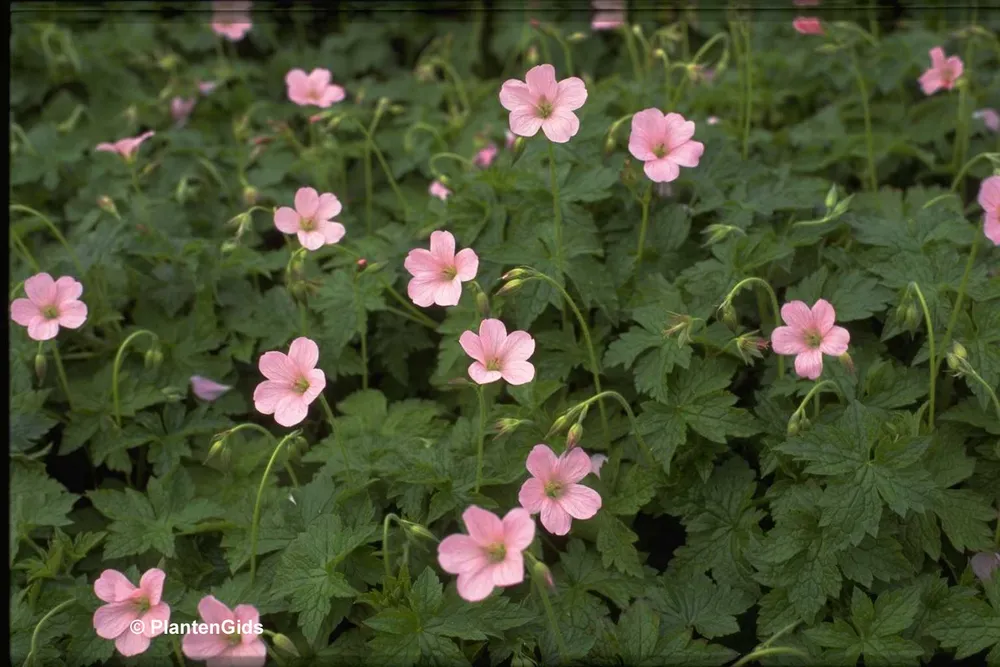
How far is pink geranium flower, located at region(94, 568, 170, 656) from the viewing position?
214 cm

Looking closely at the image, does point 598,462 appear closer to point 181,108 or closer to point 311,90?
point 311,90

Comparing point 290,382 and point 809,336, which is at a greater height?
point 809,336

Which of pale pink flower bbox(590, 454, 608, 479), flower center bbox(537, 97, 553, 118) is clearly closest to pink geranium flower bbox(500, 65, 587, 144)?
flower center bbox(537, 97, 553, 118)

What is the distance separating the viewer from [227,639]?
2.05m

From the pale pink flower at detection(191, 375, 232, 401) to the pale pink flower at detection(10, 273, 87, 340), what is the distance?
418mm

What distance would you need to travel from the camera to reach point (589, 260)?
2.84 m

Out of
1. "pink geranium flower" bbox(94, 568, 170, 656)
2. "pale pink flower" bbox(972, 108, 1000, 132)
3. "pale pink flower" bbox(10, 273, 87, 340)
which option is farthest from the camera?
"pale pink flower" bbox(972, 108, 1000, 132)

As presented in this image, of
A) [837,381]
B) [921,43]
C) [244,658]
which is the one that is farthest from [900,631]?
[921,43]

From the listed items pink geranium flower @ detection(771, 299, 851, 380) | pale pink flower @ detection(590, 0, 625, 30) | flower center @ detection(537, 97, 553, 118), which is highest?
flower center @ detection(537, 97, 553, 118)

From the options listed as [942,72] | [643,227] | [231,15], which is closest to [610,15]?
[942,72]

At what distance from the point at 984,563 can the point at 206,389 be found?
7.26 ft

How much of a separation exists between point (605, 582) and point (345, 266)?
1339 millimetres

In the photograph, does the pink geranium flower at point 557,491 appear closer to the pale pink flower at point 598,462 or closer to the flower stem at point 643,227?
the pale pink flower at point 598,462

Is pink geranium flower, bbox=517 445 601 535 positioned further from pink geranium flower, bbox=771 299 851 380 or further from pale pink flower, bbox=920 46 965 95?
pale pink flower, bbox=920 46 965 95
